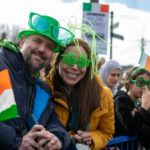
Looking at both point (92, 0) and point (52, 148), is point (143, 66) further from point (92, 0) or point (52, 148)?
point (92, 0)

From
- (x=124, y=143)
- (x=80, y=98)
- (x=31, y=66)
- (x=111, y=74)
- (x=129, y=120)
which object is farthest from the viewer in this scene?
(x=111, y=74)

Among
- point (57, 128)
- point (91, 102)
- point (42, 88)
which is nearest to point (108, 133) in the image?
point (91, 102)

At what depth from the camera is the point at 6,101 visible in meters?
1.46

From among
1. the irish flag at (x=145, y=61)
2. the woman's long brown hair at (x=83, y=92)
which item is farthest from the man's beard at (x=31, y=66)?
the irish flag at (x=145, y=61)

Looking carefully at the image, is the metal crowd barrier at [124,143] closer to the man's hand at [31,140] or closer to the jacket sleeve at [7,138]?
the man's hand at [31,140]

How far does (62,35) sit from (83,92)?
69 centimetres

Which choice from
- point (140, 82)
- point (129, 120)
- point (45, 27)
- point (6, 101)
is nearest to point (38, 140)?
point (6, 101)

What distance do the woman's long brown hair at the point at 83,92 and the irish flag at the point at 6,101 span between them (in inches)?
31.3

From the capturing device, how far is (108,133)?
2.43 metres

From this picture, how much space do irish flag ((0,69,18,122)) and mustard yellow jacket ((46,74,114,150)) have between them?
Answer: 0.79 metres

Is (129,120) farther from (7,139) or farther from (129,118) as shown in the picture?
(7,139)

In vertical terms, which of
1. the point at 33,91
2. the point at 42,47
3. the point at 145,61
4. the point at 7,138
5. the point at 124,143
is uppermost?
the point at 42,47

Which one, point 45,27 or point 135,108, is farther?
point 135,108

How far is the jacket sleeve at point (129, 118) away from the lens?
8.46ft
